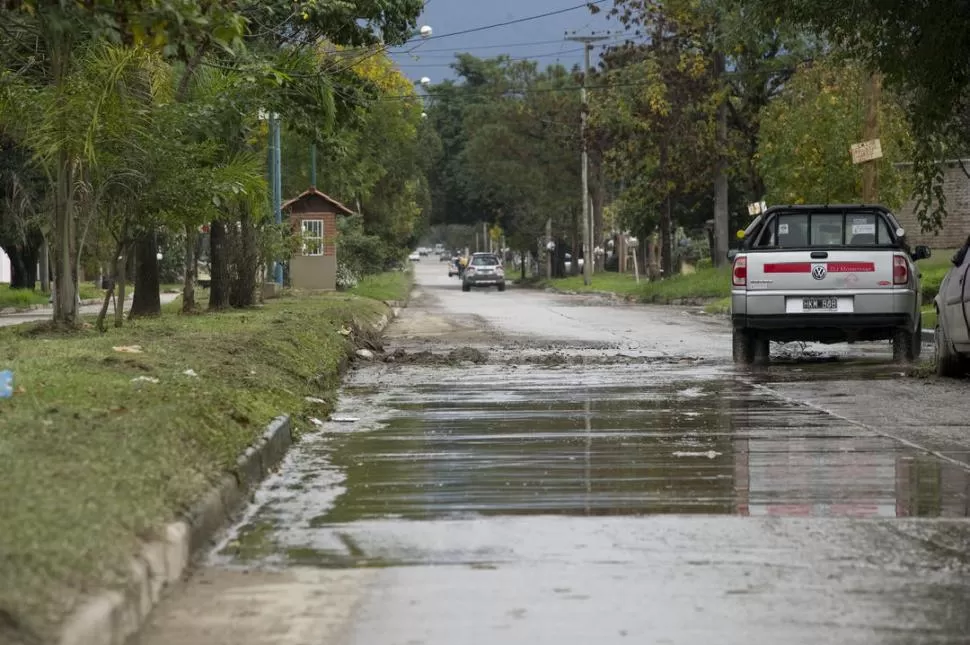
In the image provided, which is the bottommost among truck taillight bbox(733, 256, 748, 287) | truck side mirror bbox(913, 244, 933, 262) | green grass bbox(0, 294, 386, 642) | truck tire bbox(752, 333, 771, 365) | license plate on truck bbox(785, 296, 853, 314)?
truck tire bbox(752, 333, 771, 365)

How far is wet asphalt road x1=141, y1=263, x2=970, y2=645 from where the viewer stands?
19.3 feet

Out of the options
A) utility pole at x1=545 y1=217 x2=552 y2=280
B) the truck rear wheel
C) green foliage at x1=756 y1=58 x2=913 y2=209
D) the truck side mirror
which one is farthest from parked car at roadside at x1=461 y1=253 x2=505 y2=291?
the truck side mirror

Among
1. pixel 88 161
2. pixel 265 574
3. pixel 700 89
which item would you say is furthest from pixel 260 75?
pixel 700 89

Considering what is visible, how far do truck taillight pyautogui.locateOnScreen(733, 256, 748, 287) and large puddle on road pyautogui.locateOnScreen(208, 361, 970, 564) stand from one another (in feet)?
11.8

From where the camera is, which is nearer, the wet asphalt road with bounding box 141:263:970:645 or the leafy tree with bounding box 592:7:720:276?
the wet asphalt road with bounding box 141:263:970:645

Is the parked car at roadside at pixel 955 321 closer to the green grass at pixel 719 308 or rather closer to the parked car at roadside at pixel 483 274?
the green grass at pixel 719 308

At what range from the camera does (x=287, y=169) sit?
6181 centimetres

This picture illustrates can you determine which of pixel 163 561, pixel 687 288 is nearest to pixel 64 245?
pixel 163 561

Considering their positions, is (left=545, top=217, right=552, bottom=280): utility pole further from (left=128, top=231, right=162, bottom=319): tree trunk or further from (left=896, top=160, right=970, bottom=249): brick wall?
(left=128, top=231, right=162, bottom=319): tree trunk

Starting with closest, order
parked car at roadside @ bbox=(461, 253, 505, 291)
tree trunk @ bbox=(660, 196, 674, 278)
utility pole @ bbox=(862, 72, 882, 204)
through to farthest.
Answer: utility pole @ bbox=(862, 72, 882, 204) < tree trunk @ bbox=(660, 196, 674, 278) < parked car at roadside @ bbox=(461, 253, 505, 291)

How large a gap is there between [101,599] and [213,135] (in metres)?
13.3

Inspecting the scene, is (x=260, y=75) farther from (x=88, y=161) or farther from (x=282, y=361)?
(x=282, y=361)

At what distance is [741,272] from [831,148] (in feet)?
60.0

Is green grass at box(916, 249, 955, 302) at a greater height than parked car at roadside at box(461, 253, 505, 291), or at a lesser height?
greater
